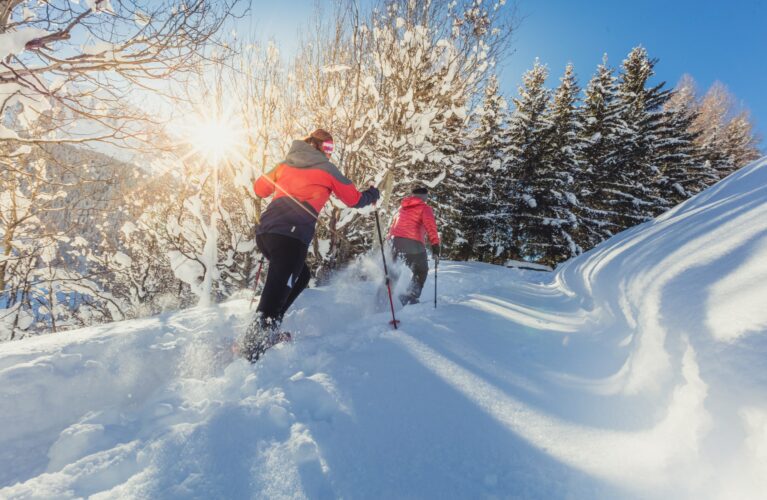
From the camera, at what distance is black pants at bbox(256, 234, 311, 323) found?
8.95 ft

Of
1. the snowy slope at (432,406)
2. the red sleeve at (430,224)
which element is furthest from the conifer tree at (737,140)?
the snowy slope at (432,406)

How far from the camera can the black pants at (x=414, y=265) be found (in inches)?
203

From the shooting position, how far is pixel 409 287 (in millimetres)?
5480

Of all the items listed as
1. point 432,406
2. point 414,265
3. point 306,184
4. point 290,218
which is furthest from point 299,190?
point 414,265

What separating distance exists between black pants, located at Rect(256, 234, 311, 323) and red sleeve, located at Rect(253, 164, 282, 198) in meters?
0.51

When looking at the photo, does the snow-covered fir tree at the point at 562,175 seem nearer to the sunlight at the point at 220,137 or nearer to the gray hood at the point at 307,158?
the sunlight at the point at 220,137

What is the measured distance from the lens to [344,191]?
305 cm

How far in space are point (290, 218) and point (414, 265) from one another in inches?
111

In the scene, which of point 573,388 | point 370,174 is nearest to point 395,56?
point 370,174

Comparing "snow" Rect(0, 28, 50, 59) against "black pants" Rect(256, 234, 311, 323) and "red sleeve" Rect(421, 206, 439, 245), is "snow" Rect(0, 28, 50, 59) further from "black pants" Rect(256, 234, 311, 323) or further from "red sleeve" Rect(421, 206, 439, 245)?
"red sleeve" Rect(421, 206, 439, 245)

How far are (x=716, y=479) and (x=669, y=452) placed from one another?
0.21 metres

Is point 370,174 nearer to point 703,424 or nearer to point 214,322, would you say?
point 214,322

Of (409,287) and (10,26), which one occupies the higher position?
(10,26)

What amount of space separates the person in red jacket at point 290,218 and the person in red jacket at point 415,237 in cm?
230
